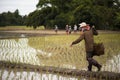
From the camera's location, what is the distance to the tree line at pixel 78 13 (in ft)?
115

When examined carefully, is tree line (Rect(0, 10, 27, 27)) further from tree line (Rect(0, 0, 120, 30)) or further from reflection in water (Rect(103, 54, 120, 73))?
reflection in water (Rect(103, 54, 120, 73))

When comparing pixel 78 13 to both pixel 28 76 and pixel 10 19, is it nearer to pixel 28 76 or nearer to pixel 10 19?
pixel 28 76

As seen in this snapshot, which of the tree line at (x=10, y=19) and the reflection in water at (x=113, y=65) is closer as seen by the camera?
the reflection in water at (x=113, y=65)

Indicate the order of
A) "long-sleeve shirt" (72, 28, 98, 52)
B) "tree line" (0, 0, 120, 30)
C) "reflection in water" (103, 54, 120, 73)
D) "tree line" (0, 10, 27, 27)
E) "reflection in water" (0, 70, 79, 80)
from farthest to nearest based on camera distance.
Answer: "tree line" (0, 10, 27, 27)
"tree line" (0, 0, 120, 30)
"reflection in water" (103, 54, 120, 73)
"long-sleeve shirt" (72, 28, 98, 52)
"reflection in water" (0, 70, 79, 80)

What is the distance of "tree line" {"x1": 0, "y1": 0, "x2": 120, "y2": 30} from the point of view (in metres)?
35.0

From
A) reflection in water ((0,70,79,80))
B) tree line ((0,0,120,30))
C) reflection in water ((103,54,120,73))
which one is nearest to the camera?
reflection in water ((0,70,79,80))

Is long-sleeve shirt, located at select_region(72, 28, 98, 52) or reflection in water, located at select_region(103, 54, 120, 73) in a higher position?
long-sleeve shirt, located at select_region(72, 28, 98, 52)

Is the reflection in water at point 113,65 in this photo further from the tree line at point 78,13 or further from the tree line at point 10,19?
the tree line at point 10,19

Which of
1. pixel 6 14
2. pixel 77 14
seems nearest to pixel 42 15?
pixel 77 14

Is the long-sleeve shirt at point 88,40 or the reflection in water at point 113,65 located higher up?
the long-sleeve shirt at point 88,40

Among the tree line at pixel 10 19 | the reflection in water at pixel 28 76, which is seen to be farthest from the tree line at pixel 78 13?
the reflection in water at pixel 28 76

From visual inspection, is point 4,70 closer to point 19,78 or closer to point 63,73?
point 19,78

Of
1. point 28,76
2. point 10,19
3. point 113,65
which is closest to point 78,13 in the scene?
point 113,65

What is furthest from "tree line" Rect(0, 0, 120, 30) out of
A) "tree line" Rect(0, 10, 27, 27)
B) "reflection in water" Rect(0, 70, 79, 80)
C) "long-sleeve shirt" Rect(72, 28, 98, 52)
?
"reflection in water" Rect(0, 70, 79, 80)
